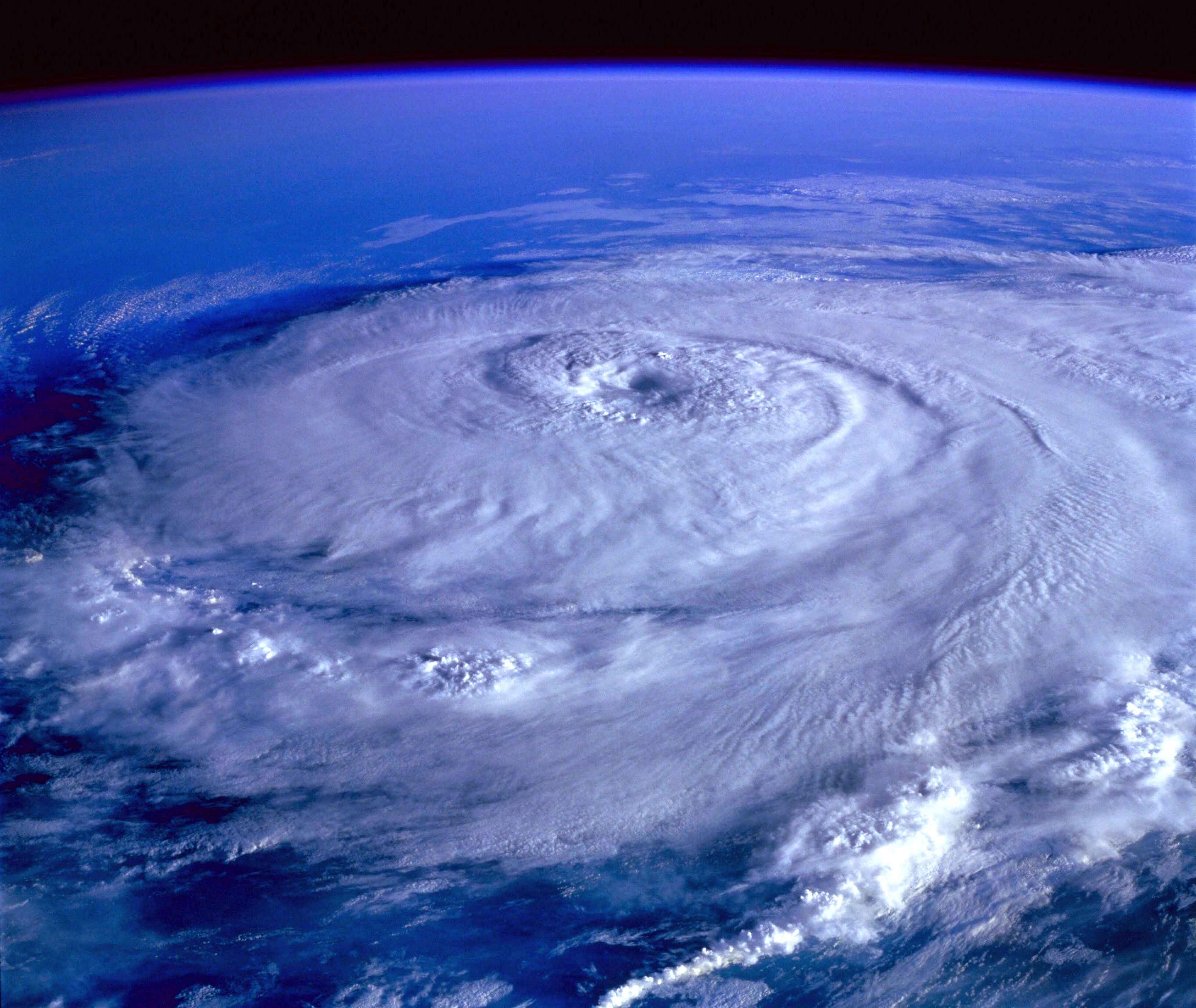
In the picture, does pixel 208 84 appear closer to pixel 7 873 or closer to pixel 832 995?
pixel 7 873

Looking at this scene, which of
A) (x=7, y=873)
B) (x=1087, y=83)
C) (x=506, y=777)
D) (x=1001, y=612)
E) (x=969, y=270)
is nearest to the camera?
(x=7, y=873)

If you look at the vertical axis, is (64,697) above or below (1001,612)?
below

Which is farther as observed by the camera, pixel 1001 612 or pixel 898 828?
pixel 1001 612

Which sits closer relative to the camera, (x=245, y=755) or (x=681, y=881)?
(x=681, y=881)

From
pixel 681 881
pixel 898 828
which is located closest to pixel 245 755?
pixel 681 881

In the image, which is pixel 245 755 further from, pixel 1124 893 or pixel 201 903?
pixel 1124 893

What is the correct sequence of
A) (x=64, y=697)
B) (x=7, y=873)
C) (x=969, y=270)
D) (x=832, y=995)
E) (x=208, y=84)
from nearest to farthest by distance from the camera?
(x=832, y=995), (x=7, y=873), (x=64, y=697), (x=969, y=270), (x=208, y=84)

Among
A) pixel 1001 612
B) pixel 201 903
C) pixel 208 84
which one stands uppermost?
pixel 208 84

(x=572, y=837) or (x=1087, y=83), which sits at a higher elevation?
(x=1087, y=83)

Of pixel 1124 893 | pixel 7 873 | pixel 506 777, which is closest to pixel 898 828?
pixel 1124 893
